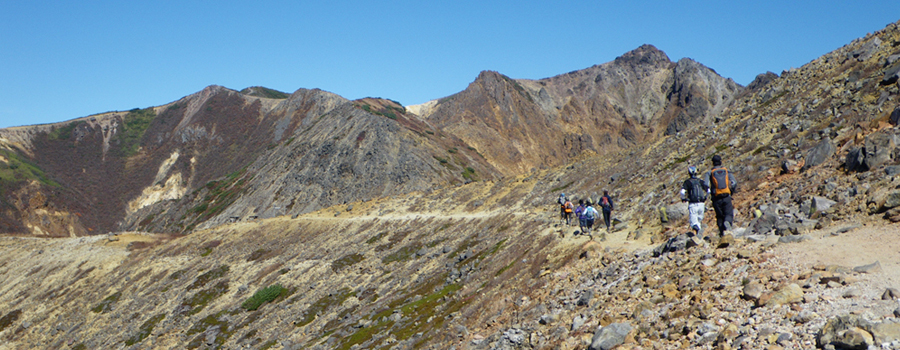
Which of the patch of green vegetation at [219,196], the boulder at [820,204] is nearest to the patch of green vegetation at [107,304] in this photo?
the patch of green vegetation at [219,196]

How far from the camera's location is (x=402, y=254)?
47.8 meters

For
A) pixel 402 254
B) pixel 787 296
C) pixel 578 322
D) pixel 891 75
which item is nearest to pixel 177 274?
pixel 402 254

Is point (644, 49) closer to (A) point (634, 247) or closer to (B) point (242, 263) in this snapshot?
(B) point (242, 263)

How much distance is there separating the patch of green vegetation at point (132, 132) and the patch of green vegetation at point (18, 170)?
26139 millimetres

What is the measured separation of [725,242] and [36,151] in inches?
8122

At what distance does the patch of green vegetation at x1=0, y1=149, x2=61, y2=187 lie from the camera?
140m

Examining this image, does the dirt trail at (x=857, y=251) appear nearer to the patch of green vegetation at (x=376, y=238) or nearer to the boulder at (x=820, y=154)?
the boulder at (x=820, y=154)

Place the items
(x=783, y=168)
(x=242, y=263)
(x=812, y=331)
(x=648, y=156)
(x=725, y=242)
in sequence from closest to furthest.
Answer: (x=812, y=331) → (x=725, y=242) → (x=783, y=168) → (x=648, y=156) → (x=242, y=263)

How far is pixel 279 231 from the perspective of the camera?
7262 cm

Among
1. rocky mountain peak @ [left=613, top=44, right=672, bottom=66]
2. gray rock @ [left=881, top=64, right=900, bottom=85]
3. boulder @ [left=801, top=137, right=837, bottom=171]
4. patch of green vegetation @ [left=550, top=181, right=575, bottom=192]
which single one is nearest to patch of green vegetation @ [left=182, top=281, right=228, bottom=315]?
patch of green vegetation @ [left=550, top=181, right=575, bottom=192]

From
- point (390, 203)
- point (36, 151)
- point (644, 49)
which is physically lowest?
point (390, 203)

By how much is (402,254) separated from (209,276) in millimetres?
25929

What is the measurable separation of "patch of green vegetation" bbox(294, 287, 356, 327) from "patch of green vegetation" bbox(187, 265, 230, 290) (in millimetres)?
22632

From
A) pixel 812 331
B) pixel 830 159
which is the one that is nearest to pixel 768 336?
pixel 812 331
